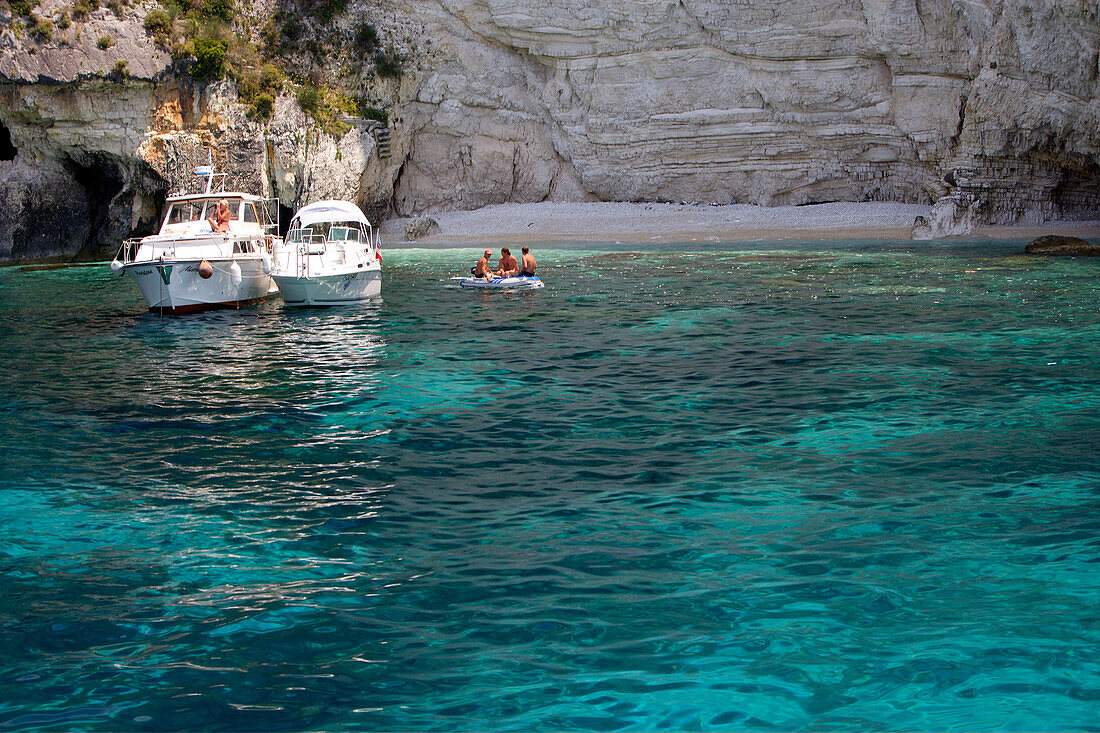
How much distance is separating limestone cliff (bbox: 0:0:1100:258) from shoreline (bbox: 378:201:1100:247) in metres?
1.58

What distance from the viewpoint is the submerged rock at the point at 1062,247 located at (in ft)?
92.6

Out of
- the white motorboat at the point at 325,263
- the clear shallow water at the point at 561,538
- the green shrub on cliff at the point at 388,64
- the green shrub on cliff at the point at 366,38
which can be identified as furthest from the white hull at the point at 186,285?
the green shrub on cliff at the point at 366,38

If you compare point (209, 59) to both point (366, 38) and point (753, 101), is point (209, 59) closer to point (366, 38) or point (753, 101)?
point (366, 38)

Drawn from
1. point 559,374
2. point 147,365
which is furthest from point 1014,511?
point 147,365

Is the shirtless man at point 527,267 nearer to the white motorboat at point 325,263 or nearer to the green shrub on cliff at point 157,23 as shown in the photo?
the white motorboat at point 325,263

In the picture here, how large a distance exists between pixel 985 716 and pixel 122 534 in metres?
5.92

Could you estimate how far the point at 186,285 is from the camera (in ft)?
64.7

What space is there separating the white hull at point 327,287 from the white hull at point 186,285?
1.15m

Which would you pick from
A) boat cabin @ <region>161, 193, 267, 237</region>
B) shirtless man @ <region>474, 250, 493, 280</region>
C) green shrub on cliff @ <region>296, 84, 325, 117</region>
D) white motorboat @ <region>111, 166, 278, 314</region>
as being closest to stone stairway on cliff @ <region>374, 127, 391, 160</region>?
green shrub on cliff @ <region>296, 84, 325, 117</region>

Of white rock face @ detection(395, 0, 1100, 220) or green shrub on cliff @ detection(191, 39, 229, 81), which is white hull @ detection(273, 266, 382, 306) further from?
white rock face @ detection(395, 0, 1100, 220)

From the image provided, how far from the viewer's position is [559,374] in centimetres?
1210

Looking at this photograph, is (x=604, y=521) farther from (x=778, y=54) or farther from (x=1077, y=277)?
(x=778, y=54)

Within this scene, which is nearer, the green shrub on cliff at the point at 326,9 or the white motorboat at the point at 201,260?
the white motorboat at the point at 201,260

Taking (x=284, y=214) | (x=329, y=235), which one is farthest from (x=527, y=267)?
(x=284, y=214)
